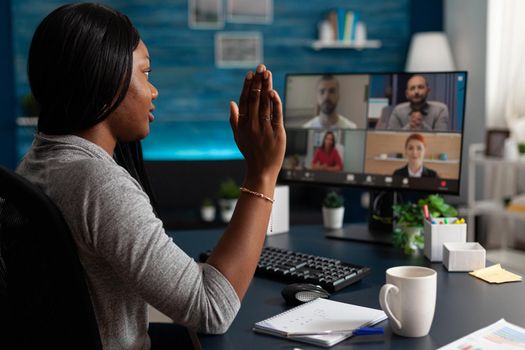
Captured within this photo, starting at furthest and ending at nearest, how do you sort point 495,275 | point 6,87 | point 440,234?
1. point 6,87
2. point 440,234
3. point 495,275

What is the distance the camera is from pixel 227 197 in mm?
4562

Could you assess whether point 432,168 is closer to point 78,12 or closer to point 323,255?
point 323,255

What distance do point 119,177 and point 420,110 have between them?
1.08m

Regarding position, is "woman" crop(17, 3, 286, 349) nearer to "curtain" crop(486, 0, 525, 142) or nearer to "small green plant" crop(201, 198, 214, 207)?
"small green plant" crop(201, 198, 214, 207)

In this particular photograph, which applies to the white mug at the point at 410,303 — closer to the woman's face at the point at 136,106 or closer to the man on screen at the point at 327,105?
the woman's face at the point at 136,106

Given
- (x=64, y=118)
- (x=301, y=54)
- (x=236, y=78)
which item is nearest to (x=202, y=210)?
(x=236, y=78)

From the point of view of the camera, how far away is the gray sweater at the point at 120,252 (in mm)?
1078

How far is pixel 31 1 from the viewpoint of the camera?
4809 millimetres

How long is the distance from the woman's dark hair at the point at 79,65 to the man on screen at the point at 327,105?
0.98m

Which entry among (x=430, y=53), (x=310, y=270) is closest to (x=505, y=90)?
(x=430, y=53)

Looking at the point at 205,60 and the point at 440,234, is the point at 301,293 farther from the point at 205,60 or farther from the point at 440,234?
the point at 205,60

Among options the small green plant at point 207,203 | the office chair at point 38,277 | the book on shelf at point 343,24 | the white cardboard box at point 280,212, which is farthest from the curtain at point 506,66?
the office chair at point 38,277

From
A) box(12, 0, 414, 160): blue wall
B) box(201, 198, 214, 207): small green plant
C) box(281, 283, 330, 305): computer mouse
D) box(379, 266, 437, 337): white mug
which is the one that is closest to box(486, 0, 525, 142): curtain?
box(12, 0, 414, 160): blue wall

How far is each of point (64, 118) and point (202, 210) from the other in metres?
3.45
